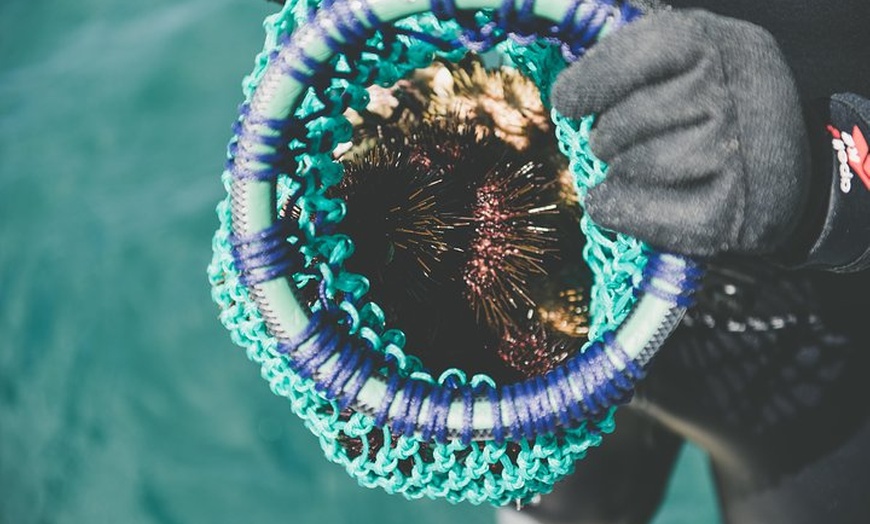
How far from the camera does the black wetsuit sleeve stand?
65 cm

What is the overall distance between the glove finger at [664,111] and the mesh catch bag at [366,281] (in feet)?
0.14

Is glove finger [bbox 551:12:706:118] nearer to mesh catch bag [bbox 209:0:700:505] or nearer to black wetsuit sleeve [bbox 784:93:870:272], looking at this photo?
mesh catch bag [bbox 209:0:700:505]

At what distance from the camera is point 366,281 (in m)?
0.62

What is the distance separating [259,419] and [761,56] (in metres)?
1.79

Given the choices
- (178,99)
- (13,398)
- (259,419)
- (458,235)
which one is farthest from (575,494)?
(178,99)

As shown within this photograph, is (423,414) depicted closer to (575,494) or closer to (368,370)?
(368,370)

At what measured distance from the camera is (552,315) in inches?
30.3

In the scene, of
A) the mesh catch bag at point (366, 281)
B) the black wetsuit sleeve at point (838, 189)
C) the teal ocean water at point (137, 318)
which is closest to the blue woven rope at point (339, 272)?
the mesh catch bag at point (366, 281)

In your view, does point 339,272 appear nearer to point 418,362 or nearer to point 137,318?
point 418,362

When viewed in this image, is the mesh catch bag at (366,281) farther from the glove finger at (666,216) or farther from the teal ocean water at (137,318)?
the teal ocean water at (137,318)

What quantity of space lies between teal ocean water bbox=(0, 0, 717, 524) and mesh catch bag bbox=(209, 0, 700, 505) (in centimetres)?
148

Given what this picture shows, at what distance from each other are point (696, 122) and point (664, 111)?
0.09 ft

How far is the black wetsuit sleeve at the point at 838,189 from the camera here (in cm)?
65

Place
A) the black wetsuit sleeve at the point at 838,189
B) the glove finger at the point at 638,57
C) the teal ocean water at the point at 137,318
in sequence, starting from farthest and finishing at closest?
the teal ocean water at the point at 137,318, the black wetsuit sleeve at the point at 838,189, the glove finger at the point at 638,57
